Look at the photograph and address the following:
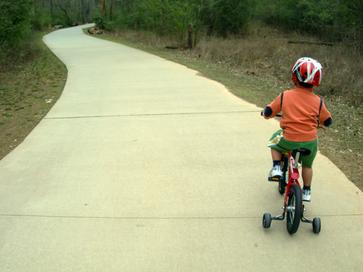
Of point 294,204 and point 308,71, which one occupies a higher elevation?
point 308,71

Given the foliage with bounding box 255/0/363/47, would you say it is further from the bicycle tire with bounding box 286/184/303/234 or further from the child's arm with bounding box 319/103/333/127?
the bicycle tire with bounding box 286/184/303/234

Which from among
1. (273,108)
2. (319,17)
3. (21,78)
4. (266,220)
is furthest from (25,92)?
(319,17)

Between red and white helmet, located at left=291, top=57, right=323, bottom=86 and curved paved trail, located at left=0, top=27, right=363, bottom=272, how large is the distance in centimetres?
133

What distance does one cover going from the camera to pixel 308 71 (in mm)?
3770

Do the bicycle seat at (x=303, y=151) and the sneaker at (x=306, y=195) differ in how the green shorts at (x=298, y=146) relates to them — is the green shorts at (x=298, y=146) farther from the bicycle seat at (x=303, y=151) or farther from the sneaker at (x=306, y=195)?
the sneaker at (x=306, y=195)

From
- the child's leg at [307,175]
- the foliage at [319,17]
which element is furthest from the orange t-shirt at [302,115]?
the foliage at [319,17]

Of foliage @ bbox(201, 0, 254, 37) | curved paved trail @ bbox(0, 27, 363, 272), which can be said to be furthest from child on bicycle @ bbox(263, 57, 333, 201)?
foliage @ bbox(201, 0, 254, 37)

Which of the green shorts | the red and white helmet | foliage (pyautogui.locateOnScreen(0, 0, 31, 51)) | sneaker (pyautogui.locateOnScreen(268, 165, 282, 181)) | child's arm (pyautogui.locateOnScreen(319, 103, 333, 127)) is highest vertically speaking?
the red and white helmet

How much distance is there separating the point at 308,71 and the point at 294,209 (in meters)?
1.15

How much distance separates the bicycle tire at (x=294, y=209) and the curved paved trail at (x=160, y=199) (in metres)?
0.13

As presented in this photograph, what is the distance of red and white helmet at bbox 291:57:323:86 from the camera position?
3744mm

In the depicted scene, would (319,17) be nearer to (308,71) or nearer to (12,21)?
(12,21)

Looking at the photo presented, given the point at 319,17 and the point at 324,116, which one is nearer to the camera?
the point at 324,116

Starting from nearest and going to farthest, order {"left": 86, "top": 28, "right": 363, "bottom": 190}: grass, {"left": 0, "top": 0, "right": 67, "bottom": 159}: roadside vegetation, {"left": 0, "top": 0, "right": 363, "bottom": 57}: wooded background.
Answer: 1. {"left": 86, "top": 28, "right": 363, "bottom": 190}: grass
2. {"left": 0, "top": 0, "right": 67, "bottom": 159}: roadside vegetation
3. {"left": 0, "top": 0, "right": 363, "bottom": 57}: wooded background
